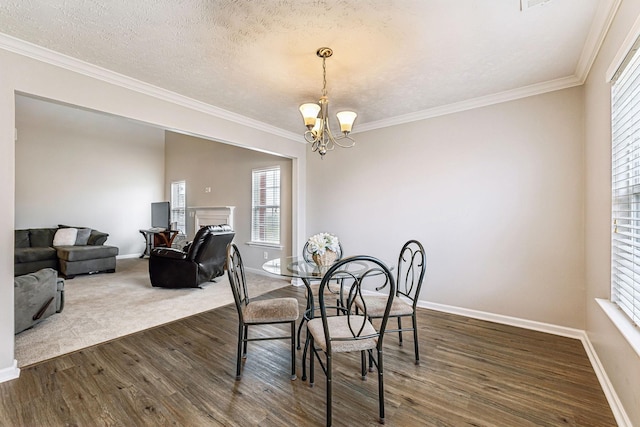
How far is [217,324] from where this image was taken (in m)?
3.21

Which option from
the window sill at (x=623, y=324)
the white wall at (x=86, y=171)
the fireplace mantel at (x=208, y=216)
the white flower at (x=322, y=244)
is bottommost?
the window sill at (x=623, y=324)

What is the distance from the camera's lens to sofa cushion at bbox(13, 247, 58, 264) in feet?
16.7

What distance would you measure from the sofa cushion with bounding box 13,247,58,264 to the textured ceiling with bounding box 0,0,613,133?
473 cm

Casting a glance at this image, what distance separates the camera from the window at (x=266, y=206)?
18.1 ft

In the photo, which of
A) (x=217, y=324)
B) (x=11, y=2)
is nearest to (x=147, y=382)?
(x=217, y=324)

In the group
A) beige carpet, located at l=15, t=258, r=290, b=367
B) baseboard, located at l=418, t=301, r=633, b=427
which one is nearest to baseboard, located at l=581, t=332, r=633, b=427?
baseboard, located at l=418, t=301, r=633, b=427

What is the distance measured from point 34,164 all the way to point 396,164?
775cm

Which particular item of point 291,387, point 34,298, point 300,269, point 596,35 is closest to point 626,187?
point 596,35

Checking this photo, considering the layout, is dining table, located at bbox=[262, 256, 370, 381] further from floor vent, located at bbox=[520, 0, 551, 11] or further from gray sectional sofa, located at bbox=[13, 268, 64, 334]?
gray sectional sofa, located at bbox=[13, 268, 64, 334]

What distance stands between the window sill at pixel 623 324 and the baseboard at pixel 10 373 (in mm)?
3940

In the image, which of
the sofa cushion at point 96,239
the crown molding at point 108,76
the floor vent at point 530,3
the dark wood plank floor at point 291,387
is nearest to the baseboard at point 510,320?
the dark wood plank floor at point 291,387

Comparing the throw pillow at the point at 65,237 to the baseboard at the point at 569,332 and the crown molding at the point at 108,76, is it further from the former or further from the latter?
the baseboard at the point at 569,332

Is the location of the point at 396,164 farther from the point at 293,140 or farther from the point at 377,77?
the point at 293,140

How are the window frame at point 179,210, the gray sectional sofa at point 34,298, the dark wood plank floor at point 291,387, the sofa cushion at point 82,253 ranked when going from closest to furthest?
the dark wood plank floor at point 291,387 < the gray sectional sofa at point 34,298 < the sofa cushion at point 82,253 < the window frame at point 179,210
